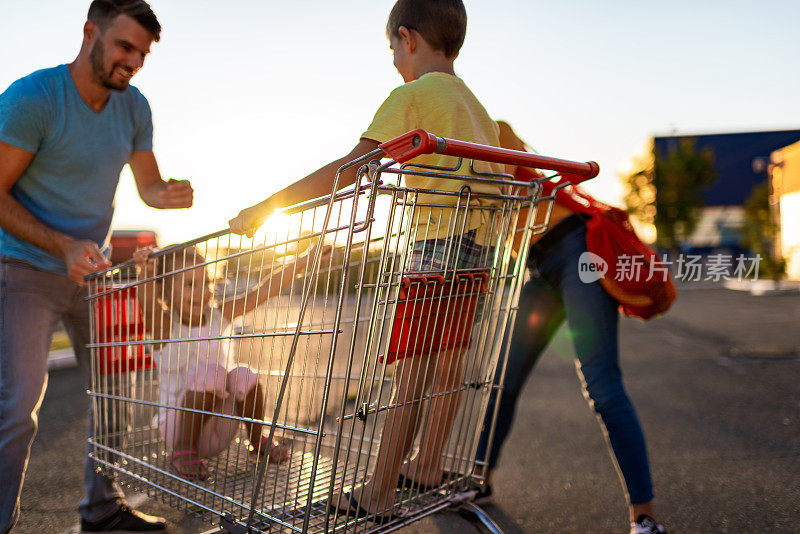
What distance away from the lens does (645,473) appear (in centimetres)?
268

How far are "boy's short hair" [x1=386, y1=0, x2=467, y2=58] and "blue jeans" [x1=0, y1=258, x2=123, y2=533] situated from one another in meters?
1.71

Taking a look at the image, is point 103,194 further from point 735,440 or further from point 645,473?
point 735,440

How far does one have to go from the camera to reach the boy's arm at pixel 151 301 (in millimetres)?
2439

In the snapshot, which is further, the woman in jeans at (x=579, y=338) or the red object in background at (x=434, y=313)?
the woman in jeans at (x=579, y=338)

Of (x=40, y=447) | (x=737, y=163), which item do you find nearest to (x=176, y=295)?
(x=40, y=447)

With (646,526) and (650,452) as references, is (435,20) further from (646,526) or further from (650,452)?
(650,452)

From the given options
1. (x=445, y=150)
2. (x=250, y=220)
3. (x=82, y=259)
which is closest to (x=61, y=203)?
(x=82, y=259)

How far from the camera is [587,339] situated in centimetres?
278

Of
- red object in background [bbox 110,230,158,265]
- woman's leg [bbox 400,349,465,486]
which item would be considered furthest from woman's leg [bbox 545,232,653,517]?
red object in background [bbox 110,230,158,265]

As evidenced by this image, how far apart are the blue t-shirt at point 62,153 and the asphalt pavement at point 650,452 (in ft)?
4.65

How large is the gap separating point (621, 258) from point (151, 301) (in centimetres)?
196

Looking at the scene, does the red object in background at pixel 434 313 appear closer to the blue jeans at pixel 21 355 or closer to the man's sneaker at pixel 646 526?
the man's sneaker at pixel 646 526

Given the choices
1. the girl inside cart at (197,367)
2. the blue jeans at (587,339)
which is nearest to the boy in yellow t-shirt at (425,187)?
the girl inside cart at (197,367)

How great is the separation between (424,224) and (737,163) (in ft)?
163
